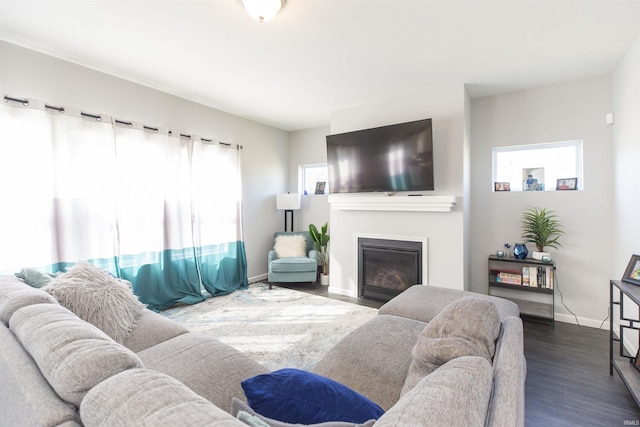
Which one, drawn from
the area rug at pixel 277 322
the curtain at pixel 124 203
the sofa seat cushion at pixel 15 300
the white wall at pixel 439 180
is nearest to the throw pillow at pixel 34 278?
the sofa seat cushion at pixel 15 300

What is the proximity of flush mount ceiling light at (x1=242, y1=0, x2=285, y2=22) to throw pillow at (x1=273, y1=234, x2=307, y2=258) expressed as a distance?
11.0 feet

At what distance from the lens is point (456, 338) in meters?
1.08

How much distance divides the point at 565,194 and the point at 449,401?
11.8 ft

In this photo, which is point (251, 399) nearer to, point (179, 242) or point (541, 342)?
point (541, 342)

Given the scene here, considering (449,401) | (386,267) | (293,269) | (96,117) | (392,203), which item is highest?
(96,117)

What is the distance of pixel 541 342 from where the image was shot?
2.75 meters

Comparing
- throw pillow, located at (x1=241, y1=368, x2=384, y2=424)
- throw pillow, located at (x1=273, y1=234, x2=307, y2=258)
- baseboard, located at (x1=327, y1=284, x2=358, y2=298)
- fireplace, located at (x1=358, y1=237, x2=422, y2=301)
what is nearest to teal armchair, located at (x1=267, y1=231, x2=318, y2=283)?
throw pillow, located at (x1=273, y1=234, x2=307, y2=258)

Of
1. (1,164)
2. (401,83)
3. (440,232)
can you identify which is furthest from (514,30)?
(1,164)

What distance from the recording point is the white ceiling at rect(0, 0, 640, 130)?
6.84 ft

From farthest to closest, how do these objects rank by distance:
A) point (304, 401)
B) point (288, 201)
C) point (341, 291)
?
point (288, 201), point (341, 291), point (304, 401)

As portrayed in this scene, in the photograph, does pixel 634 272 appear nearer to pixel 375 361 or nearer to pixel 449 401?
pixel 375 361

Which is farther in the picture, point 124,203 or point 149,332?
point 124,203

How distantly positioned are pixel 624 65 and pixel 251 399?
397cm

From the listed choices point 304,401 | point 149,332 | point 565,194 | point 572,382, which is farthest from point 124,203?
point 565,194
